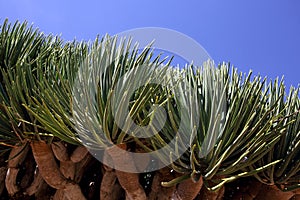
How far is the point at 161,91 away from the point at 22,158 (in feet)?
2.51

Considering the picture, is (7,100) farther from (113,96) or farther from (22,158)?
(113,96)

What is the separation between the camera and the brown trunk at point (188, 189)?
1.49 m

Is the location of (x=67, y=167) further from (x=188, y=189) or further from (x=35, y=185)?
(x=188, y=189)

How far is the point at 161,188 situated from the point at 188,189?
21 centimetres

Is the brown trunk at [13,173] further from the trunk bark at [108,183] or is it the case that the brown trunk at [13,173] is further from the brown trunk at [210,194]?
the brown trunk at [210,194]

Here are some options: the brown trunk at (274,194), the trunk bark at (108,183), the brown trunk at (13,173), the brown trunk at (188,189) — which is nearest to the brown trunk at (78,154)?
the trunk bark at (108,183)

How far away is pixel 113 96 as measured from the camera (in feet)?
4.91

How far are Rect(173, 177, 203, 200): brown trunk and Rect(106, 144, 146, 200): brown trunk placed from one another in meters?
0.16

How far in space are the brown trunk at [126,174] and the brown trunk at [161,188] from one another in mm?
89

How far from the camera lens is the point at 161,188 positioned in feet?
5.57

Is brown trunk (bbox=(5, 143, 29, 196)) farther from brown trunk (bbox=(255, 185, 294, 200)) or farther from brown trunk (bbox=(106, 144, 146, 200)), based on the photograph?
brown trunk (bbox=(255, 185, 294, 200))

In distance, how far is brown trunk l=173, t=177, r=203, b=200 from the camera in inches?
58.8

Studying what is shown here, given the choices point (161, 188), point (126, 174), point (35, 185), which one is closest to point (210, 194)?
point (161, 188)

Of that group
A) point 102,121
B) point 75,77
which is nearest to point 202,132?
point 102,121
